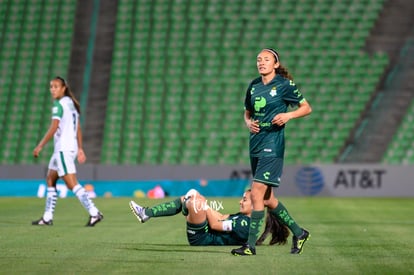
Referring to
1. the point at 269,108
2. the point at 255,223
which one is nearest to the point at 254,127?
the point at 269,108

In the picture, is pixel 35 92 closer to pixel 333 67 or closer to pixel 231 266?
pixel 333 67

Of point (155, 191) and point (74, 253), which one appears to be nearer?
point (74, 253)

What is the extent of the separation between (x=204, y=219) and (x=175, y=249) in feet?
1.48

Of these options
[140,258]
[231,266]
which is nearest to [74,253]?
[140,258]

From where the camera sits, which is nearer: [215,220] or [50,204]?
[215,220]

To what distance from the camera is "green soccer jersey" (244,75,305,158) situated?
990cm

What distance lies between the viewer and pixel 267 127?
32.6 feet

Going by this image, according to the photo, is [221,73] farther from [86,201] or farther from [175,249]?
[175,249]

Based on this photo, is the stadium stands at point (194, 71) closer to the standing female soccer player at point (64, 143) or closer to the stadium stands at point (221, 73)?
the stadium stands at point (221, 73)

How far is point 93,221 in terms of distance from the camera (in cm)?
1431

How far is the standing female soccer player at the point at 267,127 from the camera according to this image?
9812 mm

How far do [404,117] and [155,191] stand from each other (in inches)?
342

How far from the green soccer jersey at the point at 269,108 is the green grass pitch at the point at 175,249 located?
3.56 ft

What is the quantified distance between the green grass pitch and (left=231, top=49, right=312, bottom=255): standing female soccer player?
0.40 metres
